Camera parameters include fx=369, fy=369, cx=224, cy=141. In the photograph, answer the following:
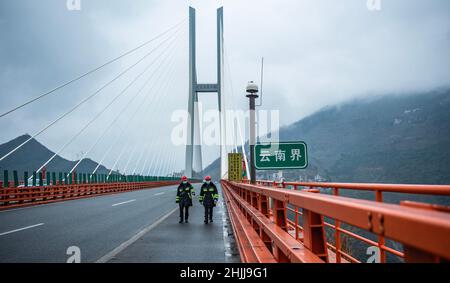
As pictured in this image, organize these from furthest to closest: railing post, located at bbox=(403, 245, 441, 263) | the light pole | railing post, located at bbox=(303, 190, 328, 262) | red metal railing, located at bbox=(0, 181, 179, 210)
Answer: red metal railing, located at bbox=(0, 181, 179, 210) → the light pole → railing post, located at bbox=(303, 190, 328, 262) → railing post, located at bbox=(403, 245, 441, 263)

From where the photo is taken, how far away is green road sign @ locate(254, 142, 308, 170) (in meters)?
8.64

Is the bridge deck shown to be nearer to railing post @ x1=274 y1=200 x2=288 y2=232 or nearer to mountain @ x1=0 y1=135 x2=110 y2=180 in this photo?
railing post @ x1=274 y1=200 x2=288 y2=232

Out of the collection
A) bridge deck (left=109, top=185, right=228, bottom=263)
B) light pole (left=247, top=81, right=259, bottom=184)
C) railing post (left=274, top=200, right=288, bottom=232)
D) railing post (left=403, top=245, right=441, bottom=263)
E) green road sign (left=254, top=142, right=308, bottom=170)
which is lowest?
bridge deck (left=109, top=185, right=228, bottom=263)

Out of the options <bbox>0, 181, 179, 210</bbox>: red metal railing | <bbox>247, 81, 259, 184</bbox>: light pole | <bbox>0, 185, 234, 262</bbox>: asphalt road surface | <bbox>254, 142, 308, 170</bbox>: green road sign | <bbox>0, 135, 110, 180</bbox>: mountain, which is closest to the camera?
<bbox>0, 185, 234, 262</bbox>: asphalt road surface

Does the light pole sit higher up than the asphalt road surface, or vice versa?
the light pole

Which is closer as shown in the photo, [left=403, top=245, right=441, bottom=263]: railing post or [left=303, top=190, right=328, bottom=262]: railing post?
[left=403, top=245, right=441, bottom=263]: railing post

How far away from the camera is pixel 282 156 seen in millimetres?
8852

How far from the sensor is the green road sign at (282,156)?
864cm

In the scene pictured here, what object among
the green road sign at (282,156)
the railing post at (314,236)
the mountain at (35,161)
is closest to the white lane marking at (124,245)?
the green road sign at (282,156)

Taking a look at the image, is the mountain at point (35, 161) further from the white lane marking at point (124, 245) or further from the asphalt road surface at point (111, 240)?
the white lane marking at point (124, 245)

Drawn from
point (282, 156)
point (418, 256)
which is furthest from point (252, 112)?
point (418, 256)

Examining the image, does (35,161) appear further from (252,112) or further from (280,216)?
(280,216)

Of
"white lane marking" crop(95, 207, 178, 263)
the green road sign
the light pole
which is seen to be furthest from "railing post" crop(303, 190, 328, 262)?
the light pole
